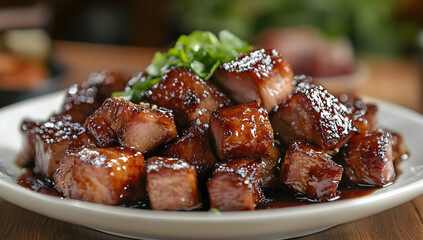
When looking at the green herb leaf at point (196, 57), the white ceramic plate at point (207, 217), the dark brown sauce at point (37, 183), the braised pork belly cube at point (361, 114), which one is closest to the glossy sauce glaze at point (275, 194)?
the dark brown sauce at point (37, 183)

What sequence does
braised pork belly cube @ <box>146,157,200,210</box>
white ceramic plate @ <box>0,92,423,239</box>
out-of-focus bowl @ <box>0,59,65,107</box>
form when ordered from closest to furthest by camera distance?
white ceramic plate @ <box>0,92,423,239</box>, braised pork belly cube @ <box>146,157,200,210</box>, out-of-focus bowl @ <box>0,59,65,107</box>

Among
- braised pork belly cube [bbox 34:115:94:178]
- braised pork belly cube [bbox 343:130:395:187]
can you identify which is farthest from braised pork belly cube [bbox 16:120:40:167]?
braised pork belly cube [bbox 343:130:395:187]

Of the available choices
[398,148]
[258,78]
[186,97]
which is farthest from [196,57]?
[398,148]

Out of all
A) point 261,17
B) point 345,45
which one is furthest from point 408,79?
point 261,17

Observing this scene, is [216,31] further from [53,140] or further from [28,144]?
[53,140]

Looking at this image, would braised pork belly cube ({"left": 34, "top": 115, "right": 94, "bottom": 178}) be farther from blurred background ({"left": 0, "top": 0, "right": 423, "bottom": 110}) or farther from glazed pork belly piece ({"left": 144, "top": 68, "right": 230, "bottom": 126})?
blurred background ({"left": 0, "top": 0, "right": 423, "bottom": 110})

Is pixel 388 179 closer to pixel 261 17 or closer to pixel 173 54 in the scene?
pixel 173 54
